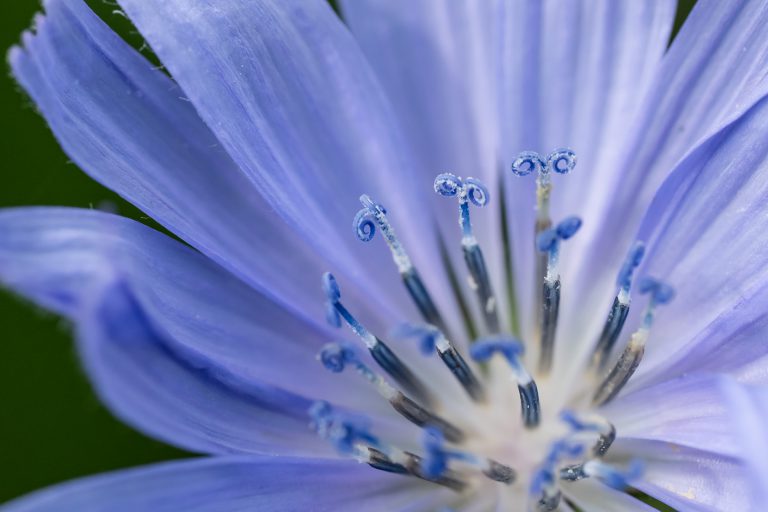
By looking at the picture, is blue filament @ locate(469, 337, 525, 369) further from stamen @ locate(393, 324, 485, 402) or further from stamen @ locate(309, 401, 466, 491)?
stamen @ locate(309, 401, 466, 491)

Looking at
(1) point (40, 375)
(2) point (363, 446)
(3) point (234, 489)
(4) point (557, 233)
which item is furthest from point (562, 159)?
(1) point (40, 375)

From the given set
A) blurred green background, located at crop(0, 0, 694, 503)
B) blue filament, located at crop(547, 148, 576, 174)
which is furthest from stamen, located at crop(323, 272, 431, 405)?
blurred green background, located at crop(0, 0, 694, 503)

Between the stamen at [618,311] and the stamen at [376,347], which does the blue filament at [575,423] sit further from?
the stamen at [376,347]

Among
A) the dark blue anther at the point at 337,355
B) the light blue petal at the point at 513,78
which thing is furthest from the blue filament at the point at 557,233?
the dark blue anther at the point at 337,355

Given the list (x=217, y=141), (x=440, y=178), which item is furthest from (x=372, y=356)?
(x=217, y=141)

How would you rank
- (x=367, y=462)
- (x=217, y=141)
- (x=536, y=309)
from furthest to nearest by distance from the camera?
1. (x=536, y=309)
2. (x=217, y=141)
3. (x=367, y=462)

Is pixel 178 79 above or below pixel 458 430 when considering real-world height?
above

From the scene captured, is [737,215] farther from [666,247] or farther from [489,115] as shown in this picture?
[489,115]

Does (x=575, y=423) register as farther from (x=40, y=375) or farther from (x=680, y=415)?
(x=40, y=375)
